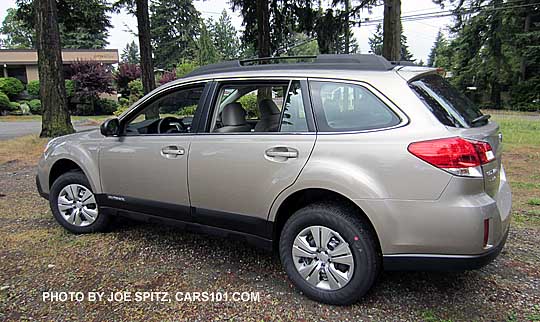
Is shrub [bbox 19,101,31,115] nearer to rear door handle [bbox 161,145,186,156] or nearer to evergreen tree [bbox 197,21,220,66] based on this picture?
evergreen tree [bbox 197,21,220,66]

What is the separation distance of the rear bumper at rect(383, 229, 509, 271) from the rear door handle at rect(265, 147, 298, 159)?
0.91 meters

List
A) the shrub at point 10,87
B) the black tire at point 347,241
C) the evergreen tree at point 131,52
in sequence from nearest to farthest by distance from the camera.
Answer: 1. the black tire at point 347,241
2. the shrub at point 10,87
3. the evergreen tree at point 131,52

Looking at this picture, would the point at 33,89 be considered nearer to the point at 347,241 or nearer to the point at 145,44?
the point at 145,44

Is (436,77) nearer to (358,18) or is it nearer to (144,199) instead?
(144,199)

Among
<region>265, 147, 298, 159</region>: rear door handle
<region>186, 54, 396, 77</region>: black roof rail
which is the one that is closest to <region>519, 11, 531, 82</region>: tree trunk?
<region>186, 54, 396, 77</region>: black roof rail

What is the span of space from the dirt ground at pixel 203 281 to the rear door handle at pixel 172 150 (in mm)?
952

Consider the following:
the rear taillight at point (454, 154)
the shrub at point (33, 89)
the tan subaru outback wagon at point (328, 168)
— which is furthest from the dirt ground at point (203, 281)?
the shrub at point (33, 89)

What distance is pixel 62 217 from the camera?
401 centimetres

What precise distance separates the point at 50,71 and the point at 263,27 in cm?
741

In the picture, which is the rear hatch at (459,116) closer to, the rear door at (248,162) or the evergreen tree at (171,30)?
the rear door at (248,162)

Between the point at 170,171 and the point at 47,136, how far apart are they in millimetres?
8680

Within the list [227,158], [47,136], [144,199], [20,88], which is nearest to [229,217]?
[227,158]

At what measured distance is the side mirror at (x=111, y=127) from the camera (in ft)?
11.9

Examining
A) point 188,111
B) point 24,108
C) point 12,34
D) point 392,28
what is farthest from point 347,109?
point 12,34
